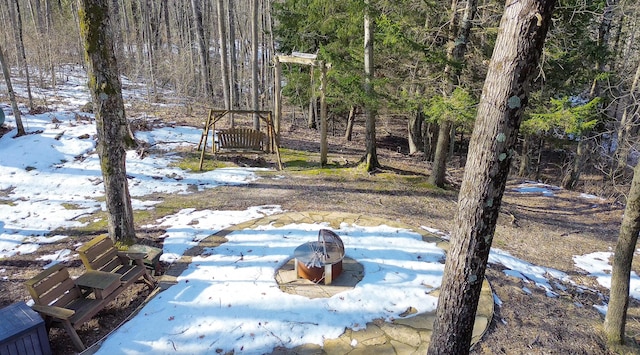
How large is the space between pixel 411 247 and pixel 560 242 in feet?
11.5

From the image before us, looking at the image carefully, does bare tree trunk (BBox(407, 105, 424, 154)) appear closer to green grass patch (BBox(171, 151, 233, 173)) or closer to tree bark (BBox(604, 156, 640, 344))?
green grass patch (BBox(171, 151, 233, 173))

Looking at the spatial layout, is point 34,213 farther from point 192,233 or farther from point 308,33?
point 308,33

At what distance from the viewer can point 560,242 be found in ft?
23.2

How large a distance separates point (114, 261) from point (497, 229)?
22.7 ft

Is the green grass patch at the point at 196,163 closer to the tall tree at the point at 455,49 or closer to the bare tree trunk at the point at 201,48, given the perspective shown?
the tall tree at the point at 455,49

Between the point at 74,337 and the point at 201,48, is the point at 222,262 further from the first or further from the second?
the point at 201,48

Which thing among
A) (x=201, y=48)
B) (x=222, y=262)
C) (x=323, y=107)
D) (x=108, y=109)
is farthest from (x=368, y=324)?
(x=201, y=48)

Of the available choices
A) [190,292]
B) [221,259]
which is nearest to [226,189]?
[221,259]

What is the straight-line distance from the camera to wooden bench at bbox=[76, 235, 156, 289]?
4.37m

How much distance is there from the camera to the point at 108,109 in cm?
486

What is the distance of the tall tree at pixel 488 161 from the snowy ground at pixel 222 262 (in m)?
1.53

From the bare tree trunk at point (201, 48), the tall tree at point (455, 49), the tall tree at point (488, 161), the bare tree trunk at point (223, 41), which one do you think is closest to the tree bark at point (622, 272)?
the tall tree at point (488, 161)

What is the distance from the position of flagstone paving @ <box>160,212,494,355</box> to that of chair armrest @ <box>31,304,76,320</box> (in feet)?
3.92

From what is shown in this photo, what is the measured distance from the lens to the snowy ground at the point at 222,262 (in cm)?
396
